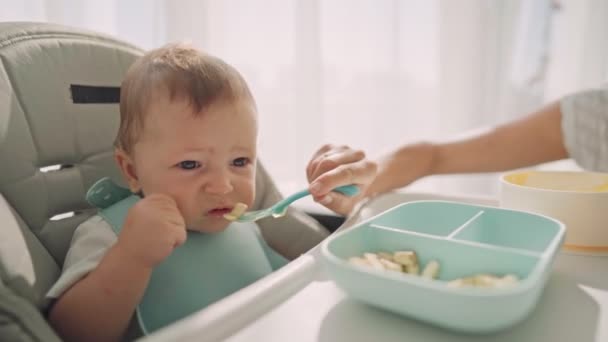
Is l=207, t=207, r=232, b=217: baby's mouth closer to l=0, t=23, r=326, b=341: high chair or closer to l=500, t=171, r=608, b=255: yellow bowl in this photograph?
l=0, t=23, r=326, b=341: high chair

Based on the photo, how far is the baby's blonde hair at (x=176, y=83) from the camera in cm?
67

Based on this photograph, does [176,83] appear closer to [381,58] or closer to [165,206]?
[165,206]

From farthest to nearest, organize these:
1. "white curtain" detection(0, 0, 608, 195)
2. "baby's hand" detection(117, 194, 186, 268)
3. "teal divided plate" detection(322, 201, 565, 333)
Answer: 1. "white curtain" detection(0, 0, 608, 195)
2. "baby's hand" detection(117, 194, 186, 268)
3. "teal divided plate" detection(322, 201, 565, 333)

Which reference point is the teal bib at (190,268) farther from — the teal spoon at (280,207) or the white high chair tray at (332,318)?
the white high chair tray at (332,318)

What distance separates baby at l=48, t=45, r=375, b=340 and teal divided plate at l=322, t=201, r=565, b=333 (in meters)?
0.19

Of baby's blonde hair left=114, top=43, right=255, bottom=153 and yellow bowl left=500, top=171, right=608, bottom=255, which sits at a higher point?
baby's blonde hair left=114, top=43, right=255, bottom=153

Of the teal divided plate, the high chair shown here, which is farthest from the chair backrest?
the teal divided plate

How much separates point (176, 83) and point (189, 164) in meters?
0.11

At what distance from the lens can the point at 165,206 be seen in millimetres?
620

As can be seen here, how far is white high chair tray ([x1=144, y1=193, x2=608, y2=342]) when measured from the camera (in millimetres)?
452

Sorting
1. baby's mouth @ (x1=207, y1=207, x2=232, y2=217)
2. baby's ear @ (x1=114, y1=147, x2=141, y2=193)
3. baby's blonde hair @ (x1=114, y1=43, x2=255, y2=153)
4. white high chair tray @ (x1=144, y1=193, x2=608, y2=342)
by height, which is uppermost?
baby's blonde hair @ (x1=114, y1=43, x2=255, y2=153)

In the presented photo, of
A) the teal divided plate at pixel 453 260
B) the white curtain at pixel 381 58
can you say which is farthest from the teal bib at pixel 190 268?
the white curtain at pixel 381 58

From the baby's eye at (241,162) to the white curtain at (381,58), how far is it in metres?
0.81

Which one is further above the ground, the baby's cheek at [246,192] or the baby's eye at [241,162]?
the baby's eye at [241,162]
